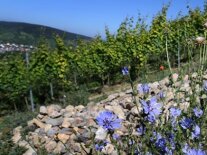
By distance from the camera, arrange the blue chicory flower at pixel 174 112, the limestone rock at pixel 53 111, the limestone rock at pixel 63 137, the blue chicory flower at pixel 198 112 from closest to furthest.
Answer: the blue chicory flower at pixel 198 112 < the blue chicory flower at pixel 174 112 < the limestone rock at pixel 63 137 < the limestone rock at pixel 53 111

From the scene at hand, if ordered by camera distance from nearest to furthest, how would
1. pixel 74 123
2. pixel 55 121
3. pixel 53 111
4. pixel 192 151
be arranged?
pixel 192 151 < pixel 74 123 < pixel 55 121 < pixel 53 111

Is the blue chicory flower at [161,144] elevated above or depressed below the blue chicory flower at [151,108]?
below

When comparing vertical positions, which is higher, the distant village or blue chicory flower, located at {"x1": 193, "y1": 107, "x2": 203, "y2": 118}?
the distant village

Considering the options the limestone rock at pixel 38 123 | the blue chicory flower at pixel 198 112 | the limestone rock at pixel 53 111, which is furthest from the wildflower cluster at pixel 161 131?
the limestone rock at pixel 53 111

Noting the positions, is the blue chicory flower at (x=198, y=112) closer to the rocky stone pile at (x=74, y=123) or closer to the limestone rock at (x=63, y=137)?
the rocky stone pile at (x=74, y=123)

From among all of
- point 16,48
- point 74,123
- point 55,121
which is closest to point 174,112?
point 74,123

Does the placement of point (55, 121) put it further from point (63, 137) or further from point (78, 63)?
point (78, 63)

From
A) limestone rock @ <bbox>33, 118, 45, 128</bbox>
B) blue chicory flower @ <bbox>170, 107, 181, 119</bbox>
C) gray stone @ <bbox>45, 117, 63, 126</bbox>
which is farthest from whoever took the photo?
limestone rock @ <bbox>33, 118, 45, 128</bbox>

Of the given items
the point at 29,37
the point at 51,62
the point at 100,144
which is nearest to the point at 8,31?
the point at 29,37

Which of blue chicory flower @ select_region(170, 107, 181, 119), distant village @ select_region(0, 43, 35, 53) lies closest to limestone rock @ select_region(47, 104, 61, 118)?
blue chicory flower @ select_region(170, 107, 181, 119)

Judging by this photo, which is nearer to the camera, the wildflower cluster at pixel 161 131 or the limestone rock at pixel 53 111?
the wildflower cluster at pixel 161 131

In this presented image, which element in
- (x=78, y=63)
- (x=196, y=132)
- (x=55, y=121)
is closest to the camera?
(x=196, y=132)

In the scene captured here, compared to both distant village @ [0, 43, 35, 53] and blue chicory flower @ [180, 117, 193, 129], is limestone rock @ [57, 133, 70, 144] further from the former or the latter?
distant village @ [0, 43, 35, 53]

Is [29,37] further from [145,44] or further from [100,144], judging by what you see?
[100,144]
